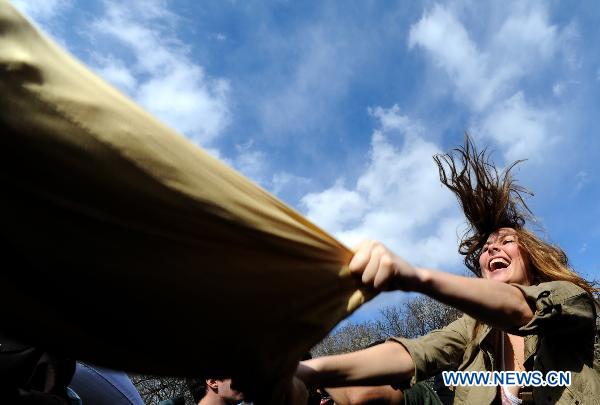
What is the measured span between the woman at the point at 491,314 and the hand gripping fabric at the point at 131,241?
325mm

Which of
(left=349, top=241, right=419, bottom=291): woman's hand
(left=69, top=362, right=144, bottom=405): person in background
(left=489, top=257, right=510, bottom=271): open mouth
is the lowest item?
(left=69, top=362, right=144, bottom=405): person in background

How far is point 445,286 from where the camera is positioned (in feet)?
5.04

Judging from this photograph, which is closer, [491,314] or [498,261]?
[491,314]

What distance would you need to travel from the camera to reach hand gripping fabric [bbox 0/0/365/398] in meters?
0.91

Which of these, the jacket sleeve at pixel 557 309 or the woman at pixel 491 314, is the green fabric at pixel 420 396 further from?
the jacket sleeve at pixel 557 309

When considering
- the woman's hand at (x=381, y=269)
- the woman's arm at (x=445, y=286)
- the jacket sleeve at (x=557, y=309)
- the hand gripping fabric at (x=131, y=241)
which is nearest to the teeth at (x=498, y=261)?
the jacket sleeve at (x=557, y=309)

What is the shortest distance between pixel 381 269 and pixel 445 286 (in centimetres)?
27

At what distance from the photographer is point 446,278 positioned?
1.55m

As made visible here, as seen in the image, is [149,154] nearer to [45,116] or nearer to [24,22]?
[45,116]

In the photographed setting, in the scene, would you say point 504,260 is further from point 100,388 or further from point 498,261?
Answer: point 100,388

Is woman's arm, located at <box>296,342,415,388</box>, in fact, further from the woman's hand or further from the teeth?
the teeth

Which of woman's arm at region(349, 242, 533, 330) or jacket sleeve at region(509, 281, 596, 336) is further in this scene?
jacket sleeve at region(509, 281, 596, 336)

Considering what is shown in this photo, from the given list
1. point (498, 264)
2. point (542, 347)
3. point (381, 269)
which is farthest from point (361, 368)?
point (498, 264)

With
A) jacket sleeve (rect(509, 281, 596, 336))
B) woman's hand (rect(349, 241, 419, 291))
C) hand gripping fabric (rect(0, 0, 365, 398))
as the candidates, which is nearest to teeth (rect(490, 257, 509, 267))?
jacket sleeve (rect(509, 281, 596, 336))
